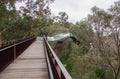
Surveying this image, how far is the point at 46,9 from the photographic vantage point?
67.7m

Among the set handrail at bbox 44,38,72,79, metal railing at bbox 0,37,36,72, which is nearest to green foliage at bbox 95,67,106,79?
metal railing at bbox 0,37,36,72

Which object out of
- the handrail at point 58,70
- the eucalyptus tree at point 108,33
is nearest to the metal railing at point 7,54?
the handrail at point 58,70

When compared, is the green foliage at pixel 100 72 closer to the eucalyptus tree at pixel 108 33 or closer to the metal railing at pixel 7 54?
the eucalyptus tree at pixel 108 33

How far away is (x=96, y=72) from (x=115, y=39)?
20.1 ft

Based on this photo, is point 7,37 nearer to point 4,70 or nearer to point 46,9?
point 46,9

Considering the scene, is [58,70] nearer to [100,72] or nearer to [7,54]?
[7,54]

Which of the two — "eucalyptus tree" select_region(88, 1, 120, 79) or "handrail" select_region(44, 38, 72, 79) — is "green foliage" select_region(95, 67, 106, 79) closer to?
"eucalyptus tree" select_region(88, 1, 120, 79)

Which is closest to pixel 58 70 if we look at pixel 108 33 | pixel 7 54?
pixel 7 54

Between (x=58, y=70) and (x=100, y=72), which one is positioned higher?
(x=58, y=70)

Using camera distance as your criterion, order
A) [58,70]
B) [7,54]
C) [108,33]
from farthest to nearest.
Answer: [108,33], [7,54], [58,70]

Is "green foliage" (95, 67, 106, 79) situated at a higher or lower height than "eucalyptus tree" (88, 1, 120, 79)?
lower

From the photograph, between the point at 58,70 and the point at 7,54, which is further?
the point at 7,54

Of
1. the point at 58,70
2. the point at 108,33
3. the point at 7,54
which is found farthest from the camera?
the point at 108,33

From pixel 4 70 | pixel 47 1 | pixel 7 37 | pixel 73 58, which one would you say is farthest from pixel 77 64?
pixel 4 70
